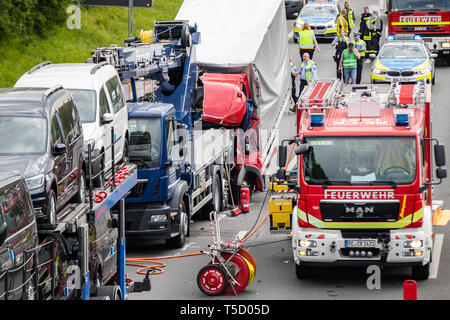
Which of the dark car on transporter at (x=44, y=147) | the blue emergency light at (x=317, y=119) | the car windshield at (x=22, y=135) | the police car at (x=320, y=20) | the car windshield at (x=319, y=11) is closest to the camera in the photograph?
the dark car on transporter at (x=44, y=147)

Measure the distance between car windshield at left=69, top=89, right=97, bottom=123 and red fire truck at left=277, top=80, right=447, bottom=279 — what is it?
2.93 metres

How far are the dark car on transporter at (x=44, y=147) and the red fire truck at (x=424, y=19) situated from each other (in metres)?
26.9

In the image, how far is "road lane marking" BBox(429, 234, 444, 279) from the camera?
15855mm

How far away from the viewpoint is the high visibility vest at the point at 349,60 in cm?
3059

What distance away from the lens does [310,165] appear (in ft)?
48.5

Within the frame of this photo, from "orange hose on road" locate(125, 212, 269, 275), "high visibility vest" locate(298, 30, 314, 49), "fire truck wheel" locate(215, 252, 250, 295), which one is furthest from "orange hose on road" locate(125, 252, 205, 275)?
"high visibility vest" locate(298, 30, 314, 49)

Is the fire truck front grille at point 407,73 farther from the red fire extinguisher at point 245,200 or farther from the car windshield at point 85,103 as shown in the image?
the car windshield at point 85,103

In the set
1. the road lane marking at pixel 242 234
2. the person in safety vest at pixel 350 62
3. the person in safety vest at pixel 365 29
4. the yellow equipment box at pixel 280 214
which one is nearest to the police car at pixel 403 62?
the person in safety vest at pixel 350 62

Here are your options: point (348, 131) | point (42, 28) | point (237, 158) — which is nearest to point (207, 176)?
point (237, 158)

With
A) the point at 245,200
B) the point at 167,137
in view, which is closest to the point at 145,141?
the point at 167,137

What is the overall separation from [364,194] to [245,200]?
7.82 metres

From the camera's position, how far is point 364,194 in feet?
47.7
